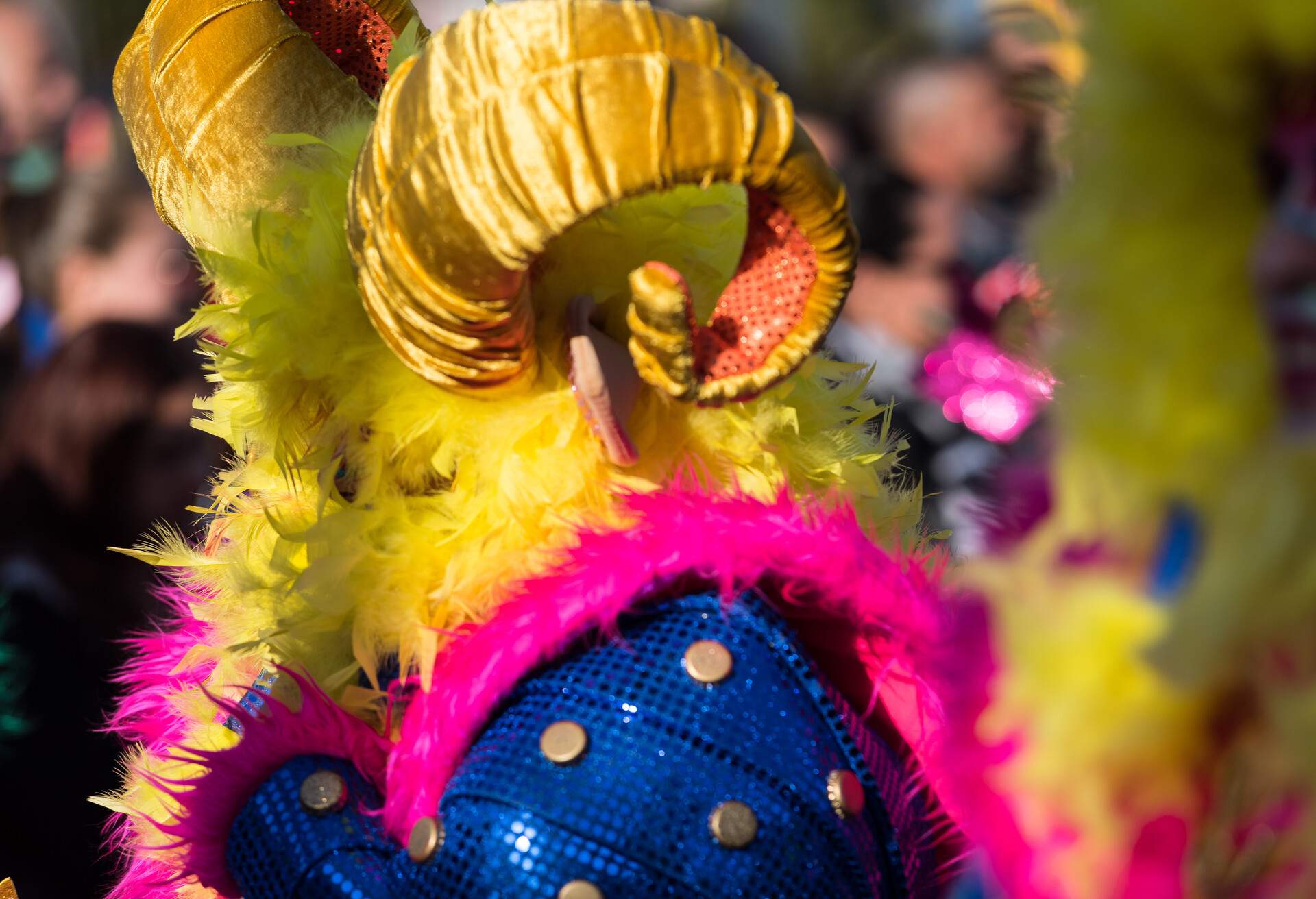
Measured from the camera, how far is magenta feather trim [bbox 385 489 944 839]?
3.84ft

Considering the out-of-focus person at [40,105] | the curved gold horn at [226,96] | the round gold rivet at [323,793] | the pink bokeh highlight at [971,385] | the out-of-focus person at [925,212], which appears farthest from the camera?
the out-of-focus person at [40,105]

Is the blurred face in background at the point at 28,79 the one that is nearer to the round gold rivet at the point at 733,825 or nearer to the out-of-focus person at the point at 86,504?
the out-of-focus person at the point at 86,504

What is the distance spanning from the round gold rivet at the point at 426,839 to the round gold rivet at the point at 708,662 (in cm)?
26

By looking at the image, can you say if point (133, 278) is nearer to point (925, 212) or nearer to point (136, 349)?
point (136, 349)

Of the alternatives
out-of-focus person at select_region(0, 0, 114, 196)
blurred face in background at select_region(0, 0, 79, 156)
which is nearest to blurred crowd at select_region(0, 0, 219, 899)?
out-of-focus person at select_region(0, 0, 114, 196)

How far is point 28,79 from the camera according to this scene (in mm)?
4512

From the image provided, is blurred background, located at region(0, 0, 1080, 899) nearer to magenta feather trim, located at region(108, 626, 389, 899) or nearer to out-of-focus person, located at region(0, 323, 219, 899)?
out-of-focus person, located at region(0, 323, 219, 899)

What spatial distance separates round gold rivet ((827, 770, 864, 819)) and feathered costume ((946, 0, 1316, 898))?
447 millimetres

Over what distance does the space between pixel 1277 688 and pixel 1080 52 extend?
327 millimetres

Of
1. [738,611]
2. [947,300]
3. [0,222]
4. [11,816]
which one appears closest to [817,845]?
[738,611]

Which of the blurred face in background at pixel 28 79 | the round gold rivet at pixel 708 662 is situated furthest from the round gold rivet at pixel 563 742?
the blurred face in background at pixel 28 79

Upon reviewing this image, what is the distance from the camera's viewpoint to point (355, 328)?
4.21ft

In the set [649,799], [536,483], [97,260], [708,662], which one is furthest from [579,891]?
[97,260]

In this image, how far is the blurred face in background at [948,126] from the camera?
3.29 metres
